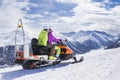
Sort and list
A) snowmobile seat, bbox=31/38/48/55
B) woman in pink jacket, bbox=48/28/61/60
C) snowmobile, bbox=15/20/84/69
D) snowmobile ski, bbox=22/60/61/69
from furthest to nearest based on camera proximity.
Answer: woman in pink jacket, bbox=48/28/61/60 → snowmobile seat, bbox=31/38/48/55 → snowmobile ski, bbox=22/60/61/69 → snowmobile, bbox=15/20/84/69

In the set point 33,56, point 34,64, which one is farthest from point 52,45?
point 34,64

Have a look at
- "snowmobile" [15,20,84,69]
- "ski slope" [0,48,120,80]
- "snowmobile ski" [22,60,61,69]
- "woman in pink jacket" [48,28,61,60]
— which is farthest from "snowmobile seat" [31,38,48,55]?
"ski slope" [0,48,120,80]

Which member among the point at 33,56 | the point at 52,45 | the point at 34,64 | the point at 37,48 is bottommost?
the point at 34,64

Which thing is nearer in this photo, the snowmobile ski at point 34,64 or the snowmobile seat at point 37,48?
the snowmobile ski at point 34,64

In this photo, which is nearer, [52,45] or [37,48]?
[37,48]

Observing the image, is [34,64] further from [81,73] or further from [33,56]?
[81,73]

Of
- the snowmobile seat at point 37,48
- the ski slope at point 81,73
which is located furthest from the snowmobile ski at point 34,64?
the snowmobile seat at point 37,48

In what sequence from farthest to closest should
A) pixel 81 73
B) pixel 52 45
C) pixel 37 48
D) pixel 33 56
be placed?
pixel 52 45 → pixel 37 48 → pixel 33 56 → pixel 81 73

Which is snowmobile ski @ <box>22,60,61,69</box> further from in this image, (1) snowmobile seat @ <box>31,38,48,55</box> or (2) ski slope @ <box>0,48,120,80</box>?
(1) snowmobile seat @ <box>31,38,48,55</box>

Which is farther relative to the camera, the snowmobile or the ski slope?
the snowmobile

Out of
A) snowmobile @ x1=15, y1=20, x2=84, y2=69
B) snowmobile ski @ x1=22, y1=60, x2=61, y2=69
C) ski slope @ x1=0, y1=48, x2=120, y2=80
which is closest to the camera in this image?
ski slope @ x1=0, y1=48, x2=120, y2=80

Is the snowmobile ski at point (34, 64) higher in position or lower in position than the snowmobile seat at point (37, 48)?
lower

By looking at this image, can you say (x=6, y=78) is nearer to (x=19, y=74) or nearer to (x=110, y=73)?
(x=19, y=74)

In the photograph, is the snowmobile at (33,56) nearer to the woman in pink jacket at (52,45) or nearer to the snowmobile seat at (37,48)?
the snowmobile seat at (37,48)
